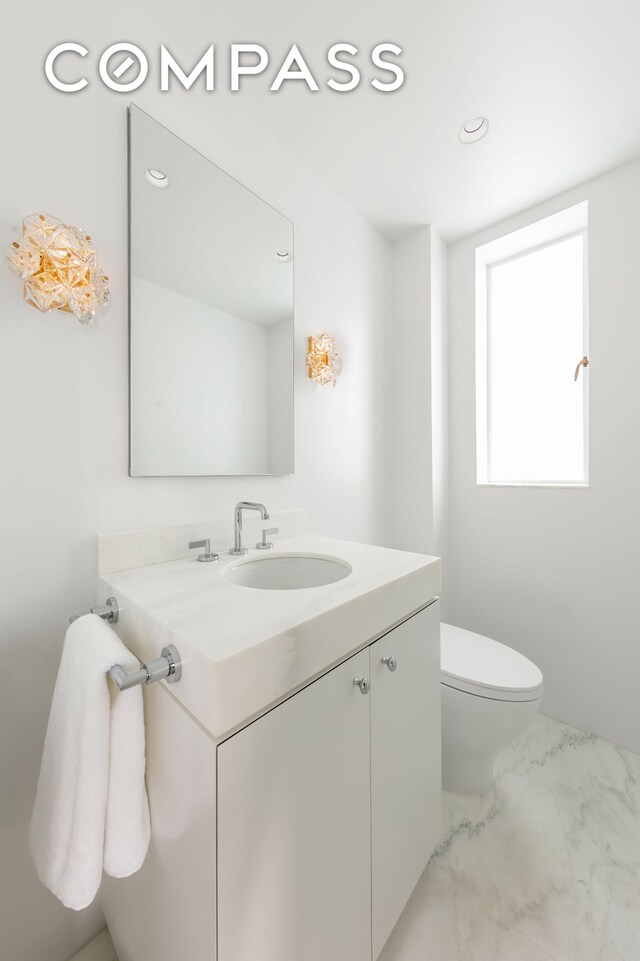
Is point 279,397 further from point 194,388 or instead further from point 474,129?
point 474,129

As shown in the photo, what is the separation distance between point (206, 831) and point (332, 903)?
1.23 ft

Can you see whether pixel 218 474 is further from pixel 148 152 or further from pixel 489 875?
pixel 489 875

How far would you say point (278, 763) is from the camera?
57cm

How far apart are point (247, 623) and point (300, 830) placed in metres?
0.35

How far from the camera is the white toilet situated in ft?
3.77

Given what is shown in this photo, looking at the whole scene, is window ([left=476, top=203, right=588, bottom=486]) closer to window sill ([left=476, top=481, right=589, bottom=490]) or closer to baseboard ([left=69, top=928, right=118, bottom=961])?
window sill ([left=476, top=481, right=589, bottom=490])

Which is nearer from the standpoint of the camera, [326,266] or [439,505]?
[326,266]

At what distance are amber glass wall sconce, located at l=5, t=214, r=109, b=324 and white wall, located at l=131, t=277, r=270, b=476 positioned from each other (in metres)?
0.16

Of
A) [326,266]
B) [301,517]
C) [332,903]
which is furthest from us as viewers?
[326,266]

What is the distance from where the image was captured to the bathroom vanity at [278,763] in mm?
521

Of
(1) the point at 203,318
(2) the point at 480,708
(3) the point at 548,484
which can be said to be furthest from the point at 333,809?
(3) the point at 548,484

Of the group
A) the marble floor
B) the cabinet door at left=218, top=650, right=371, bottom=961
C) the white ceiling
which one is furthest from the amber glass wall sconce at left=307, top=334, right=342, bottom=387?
the marble floor

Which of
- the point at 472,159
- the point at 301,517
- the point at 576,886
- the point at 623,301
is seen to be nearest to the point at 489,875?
the point at 576,886

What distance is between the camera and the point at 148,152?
1.00 m
